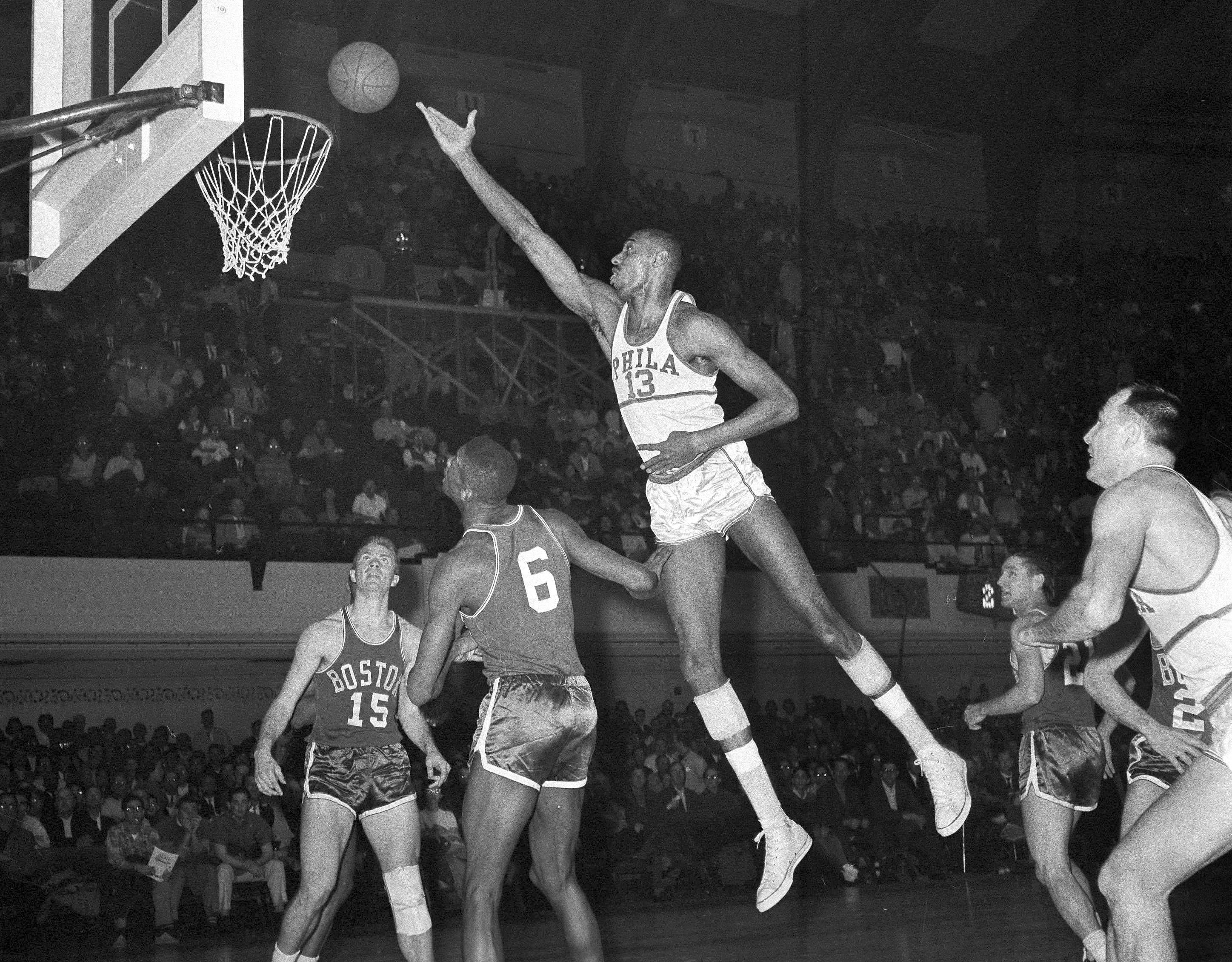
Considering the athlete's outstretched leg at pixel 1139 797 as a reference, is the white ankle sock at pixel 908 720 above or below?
above

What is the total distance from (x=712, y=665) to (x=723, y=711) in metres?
0.21

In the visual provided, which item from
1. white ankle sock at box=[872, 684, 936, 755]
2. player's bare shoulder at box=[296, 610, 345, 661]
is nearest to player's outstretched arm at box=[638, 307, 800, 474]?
white ankle sock at box=[872, 684, 936, 755]

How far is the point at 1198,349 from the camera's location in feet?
68.4

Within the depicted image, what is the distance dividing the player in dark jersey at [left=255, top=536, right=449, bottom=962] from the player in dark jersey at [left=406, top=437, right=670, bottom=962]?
95cm

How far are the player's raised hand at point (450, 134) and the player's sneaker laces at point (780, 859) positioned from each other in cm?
320

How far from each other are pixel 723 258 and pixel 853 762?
8.65m

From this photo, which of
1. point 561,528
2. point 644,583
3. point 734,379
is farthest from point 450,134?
point 644,583

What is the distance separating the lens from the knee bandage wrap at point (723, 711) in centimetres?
541

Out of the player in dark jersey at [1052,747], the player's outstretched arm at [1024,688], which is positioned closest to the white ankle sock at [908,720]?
the player in dark jersey at [1052,747]

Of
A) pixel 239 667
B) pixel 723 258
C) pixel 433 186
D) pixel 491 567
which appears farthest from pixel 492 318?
pixel 491 567

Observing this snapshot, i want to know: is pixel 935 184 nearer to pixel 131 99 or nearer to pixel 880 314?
pixel 880 314

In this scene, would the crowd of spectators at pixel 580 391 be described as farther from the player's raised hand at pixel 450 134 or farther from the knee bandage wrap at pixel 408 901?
the player's raised hand at pixel 450 134

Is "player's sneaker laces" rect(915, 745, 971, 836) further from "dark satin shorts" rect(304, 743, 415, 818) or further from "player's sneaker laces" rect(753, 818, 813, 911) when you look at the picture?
"dark satin shorts" rect(304, 743, 415, 818)

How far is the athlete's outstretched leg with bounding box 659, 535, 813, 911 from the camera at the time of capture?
5348mm
